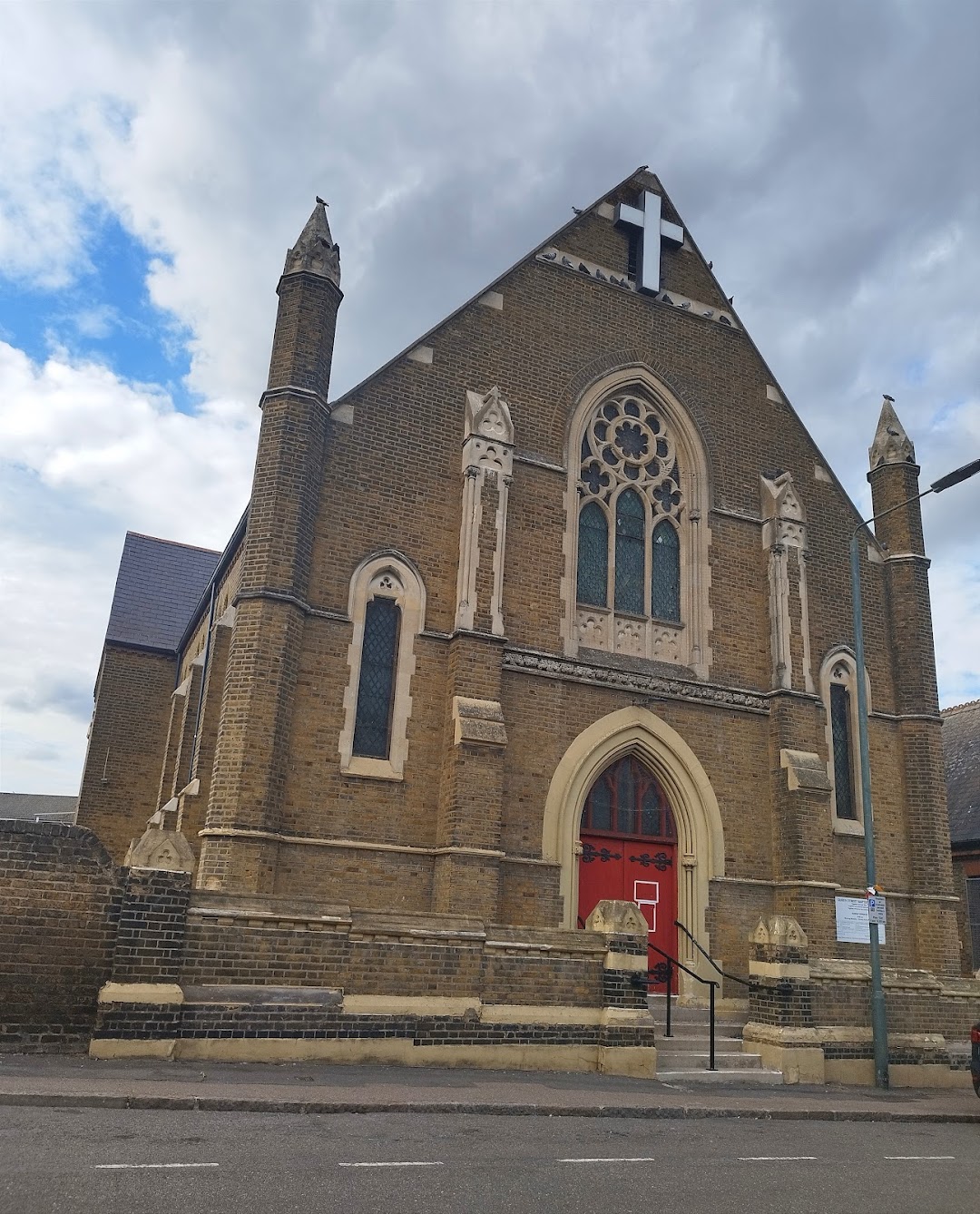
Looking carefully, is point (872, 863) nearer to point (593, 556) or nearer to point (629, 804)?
point (629, 804)

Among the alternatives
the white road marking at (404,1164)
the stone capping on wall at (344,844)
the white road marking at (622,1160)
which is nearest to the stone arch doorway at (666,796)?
the stone capping on wall at (344,844)

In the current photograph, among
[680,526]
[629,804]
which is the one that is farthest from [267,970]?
[680,526]

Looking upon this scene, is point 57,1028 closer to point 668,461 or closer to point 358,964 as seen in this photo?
point 358,964

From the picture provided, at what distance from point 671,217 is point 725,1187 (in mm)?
17511

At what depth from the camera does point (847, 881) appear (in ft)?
54.2

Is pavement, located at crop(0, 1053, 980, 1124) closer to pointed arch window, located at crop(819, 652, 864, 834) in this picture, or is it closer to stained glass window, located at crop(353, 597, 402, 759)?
stained glass window, located at crop(353, 597, 402, 759)

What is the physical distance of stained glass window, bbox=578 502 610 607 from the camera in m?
16.6

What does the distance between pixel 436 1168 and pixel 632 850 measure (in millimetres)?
9734

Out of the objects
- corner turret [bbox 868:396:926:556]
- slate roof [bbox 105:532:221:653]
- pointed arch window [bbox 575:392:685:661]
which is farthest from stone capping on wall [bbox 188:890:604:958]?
slate roof [bbox 105:532:221:653]

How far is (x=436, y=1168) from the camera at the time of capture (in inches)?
249

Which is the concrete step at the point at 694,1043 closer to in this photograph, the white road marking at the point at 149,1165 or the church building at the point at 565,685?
the church building at the point at 565,685

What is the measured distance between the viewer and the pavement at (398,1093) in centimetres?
766

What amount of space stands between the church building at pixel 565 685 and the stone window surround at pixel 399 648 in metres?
0.05

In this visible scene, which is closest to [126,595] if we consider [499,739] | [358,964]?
[499,739]
